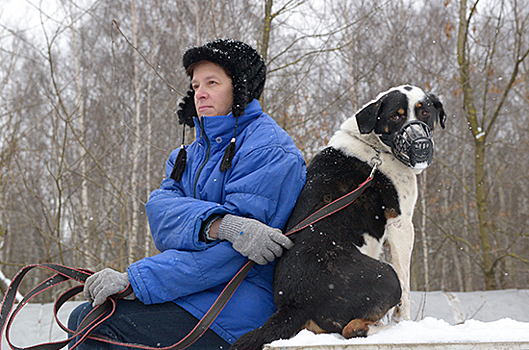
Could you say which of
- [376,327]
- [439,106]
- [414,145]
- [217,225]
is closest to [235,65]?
[217,225]

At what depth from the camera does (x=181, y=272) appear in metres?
1.76

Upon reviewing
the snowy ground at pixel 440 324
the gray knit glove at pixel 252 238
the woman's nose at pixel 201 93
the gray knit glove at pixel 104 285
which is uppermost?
the woman's nose at pixel 201 93

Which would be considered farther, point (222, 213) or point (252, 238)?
point (222, 213)

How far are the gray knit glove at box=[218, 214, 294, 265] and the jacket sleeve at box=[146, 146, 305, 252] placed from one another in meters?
0.08

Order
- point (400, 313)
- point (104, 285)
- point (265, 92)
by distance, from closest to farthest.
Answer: point (104, 285)
point (400, 313)
point (265, 92)

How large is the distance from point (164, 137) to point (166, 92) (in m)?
1.24

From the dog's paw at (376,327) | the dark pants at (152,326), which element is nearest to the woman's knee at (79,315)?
the dark pants at (152,326)

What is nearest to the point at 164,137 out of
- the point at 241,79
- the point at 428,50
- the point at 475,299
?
the point at 428,50

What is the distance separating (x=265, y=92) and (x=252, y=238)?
5.25 metres

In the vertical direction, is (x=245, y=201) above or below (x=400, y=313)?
above

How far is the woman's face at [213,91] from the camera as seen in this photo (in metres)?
2.21

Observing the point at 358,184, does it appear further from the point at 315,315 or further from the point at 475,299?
the point at 475,299

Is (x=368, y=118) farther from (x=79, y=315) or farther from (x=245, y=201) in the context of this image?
(x=79, y=315)

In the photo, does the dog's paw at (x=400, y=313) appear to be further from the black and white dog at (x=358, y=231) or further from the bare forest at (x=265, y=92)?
the bare forest at (x=265, y=92)
